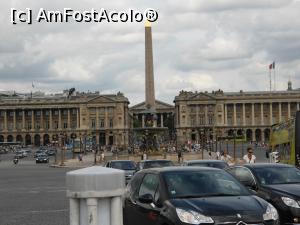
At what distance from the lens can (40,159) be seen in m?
89.8

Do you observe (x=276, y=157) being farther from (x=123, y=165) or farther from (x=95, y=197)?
(x=95, y=197)

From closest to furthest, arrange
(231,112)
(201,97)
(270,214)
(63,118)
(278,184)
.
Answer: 1. (270,214)
2. (278,184)
3. (231,112)
4. (201,97)
5. (63,118)

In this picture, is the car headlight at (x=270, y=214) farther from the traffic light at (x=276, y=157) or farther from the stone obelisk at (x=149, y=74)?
the stone obelisk at (x=149, y=74)

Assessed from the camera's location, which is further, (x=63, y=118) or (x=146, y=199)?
(x=63, y=118)

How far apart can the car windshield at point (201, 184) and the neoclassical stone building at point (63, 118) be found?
607 ft

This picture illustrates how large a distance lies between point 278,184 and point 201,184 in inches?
129

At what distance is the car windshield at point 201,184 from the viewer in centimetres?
1026

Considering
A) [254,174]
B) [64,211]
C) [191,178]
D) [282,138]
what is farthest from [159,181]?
[282,138]

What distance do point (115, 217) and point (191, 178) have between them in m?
5.79

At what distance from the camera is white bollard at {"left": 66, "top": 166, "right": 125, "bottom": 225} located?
4.84m

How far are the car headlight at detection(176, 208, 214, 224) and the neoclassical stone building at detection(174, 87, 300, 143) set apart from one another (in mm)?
182354

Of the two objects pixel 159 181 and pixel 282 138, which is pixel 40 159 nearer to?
pixel 282 138

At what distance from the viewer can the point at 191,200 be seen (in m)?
9.84

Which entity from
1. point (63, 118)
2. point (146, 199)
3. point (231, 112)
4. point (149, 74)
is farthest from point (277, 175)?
point (63, 118)
